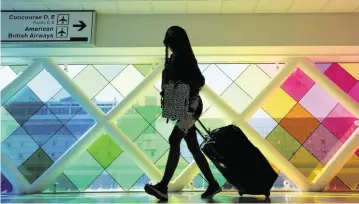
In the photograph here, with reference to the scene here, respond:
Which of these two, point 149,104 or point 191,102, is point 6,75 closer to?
point 149,104

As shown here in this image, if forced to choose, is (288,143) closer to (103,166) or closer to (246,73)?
(246,73)

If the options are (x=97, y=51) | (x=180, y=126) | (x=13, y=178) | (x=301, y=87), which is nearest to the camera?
(x=180, y=126)

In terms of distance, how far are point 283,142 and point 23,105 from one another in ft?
13.8

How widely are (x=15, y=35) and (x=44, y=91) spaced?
3.24 ft

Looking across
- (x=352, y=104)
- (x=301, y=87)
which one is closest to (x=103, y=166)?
(x=301, y=87)

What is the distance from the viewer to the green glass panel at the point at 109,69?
5137 mm

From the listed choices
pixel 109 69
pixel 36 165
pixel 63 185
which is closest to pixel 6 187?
pixel 36 165

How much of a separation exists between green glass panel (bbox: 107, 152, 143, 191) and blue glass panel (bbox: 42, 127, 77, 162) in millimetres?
755

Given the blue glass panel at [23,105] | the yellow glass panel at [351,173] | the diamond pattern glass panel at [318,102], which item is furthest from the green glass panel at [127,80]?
the yellow glass panel at [351,173]

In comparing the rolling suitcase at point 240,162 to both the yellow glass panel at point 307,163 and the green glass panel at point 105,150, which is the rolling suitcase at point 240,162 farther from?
the green glass panel at point 105,150

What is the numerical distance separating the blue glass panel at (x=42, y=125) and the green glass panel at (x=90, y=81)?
26.5 inches

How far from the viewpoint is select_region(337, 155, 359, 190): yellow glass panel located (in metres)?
4.55

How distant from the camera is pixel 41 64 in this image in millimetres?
4824

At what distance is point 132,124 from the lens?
4.89 metres
